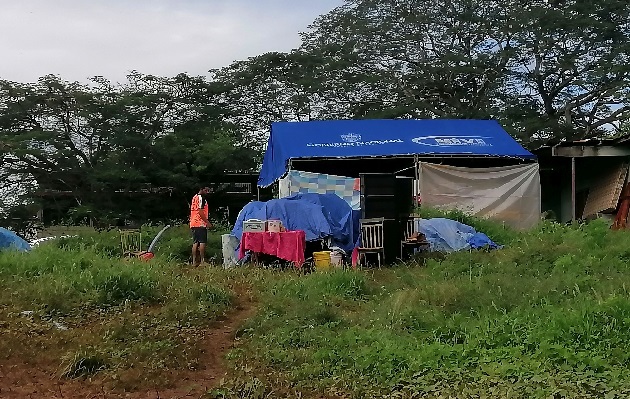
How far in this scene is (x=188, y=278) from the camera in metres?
7.53

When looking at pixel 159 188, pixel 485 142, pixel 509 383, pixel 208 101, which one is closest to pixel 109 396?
pixel 509 383

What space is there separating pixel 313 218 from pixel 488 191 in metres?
5.57

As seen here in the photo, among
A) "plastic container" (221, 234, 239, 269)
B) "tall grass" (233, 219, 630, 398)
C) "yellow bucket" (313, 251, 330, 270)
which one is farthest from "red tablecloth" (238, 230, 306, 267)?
"tall grass" (233, 219, 630, 398)

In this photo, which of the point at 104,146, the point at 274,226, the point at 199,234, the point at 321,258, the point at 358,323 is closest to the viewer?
the point at 358,323

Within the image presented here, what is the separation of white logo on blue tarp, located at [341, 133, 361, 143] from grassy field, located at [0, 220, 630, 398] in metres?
7.64

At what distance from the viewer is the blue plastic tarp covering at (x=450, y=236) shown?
10.3m

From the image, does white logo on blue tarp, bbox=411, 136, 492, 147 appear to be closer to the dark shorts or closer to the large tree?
the dark shorts

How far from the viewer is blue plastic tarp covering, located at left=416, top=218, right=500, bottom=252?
33.7 ft

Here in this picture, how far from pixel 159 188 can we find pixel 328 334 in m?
17.4

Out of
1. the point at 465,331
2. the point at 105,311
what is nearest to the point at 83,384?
the point at 105,311

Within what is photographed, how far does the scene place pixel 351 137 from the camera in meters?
15.7

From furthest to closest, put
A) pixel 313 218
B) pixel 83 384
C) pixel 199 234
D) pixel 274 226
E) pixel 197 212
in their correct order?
pixel 199 234 < pixel 197 212 < pixel 313 218 < pixel 274 226 < pixel 83 384

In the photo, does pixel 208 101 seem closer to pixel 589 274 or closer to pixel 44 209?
pixel 44 209

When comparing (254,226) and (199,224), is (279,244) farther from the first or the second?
(199,224)
